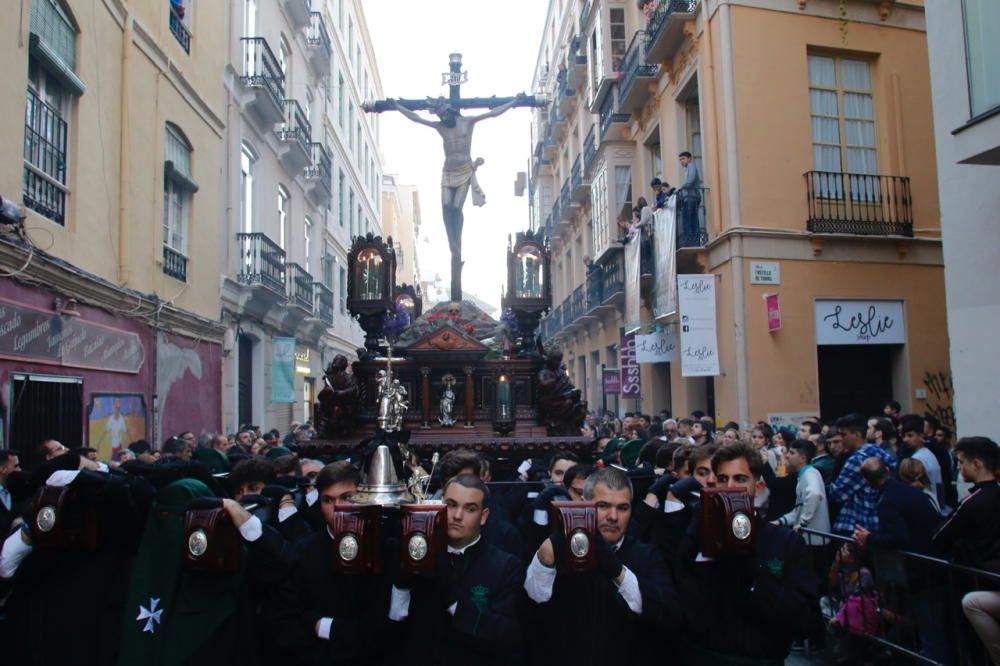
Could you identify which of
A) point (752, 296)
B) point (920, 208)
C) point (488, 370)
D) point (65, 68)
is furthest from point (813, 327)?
point (65, 68)

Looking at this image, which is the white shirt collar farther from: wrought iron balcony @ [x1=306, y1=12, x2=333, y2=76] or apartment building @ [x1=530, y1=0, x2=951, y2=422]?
wrought iron balcony @ [x1=306, y1=12, x2=333, y2=76]

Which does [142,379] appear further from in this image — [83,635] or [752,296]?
[752,296]

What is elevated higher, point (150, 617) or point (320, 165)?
point (320, 165)

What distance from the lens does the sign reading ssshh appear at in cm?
773

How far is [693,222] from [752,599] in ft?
37.0

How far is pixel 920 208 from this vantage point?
45.7ft

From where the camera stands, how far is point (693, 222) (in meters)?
14.1

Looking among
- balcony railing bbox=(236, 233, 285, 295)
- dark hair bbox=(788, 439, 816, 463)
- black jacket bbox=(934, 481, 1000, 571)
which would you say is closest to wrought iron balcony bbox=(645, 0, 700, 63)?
balcony railing bbox=(236, 233, 285, 295)

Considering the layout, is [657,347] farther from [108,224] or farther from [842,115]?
[108,224]

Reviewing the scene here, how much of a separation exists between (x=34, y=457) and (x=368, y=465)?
5310mm

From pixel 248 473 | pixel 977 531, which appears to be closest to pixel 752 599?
pixel 977 531

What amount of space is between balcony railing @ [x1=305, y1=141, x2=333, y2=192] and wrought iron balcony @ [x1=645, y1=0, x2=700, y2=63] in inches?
388

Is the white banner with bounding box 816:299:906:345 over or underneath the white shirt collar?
over

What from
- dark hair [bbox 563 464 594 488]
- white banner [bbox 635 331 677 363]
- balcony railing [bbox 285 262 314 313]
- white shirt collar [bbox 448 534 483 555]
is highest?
balcony railing [bbox 285 262 314 313]
